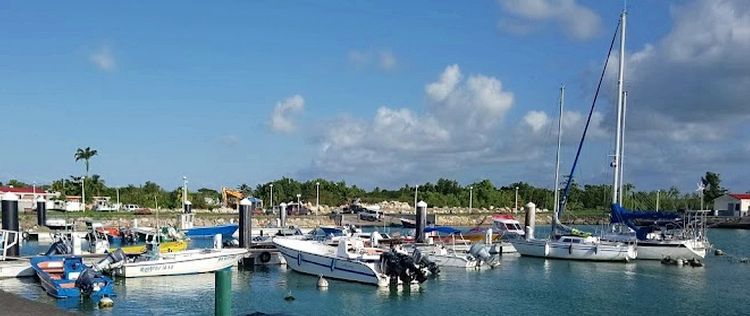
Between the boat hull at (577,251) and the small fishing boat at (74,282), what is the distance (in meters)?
35.0

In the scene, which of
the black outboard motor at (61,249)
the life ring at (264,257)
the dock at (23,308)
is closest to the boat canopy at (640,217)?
the life ring at (264,257)

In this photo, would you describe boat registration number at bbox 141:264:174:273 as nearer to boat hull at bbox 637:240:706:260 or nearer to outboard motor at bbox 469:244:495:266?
outboard motor at bbox 469:244:495:266

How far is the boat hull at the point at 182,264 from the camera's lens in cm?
3859

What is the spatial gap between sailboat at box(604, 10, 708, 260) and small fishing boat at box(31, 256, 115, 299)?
40102mm

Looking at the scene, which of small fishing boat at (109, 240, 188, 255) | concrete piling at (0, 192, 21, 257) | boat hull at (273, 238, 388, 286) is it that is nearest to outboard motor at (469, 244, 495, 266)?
boat hull at (273, 238, 388, 286)

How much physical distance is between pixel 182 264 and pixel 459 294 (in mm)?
15412

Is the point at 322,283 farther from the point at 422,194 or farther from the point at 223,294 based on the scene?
the point at 422,194

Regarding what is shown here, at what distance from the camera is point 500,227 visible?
A: 70562 millimetres

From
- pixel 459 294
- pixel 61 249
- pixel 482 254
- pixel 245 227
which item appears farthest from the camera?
pixel 245 227

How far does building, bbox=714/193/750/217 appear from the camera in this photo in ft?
445

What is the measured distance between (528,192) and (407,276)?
147872 mm

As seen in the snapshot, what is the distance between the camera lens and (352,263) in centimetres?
3834

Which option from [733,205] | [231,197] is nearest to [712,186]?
[733,205]

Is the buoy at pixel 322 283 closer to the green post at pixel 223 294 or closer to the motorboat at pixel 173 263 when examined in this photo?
the motorboat at pixel 173 263
